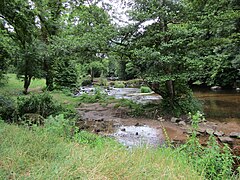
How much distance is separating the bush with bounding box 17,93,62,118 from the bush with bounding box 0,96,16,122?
28 centimetres

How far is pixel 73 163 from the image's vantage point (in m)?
2.21

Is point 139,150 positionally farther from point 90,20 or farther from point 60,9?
point 60,9

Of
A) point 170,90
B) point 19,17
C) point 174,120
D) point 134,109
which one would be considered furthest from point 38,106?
point 170,90

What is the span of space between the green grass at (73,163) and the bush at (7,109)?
11.3ft

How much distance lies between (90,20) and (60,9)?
6.25 meters

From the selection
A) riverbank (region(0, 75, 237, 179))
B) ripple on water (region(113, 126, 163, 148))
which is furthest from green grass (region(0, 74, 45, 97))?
riverbank (region(0, 75, 237, 179))

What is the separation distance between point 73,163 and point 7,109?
4841mm

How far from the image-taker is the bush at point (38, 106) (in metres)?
6.71

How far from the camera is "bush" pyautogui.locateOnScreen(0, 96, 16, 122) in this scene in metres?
5.94

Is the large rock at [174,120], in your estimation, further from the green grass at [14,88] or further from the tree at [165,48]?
the green grass at [14,88]

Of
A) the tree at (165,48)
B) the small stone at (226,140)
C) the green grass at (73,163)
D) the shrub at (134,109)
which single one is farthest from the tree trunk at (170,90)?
the green grass at (73,163)

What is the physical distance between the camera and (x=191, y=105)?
808cm

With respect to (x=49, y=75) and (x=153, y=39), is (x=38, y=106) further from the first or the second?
(x=49, y=75)

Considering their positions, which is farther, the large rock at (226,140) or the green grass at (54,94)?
the green grass at (54,94)
